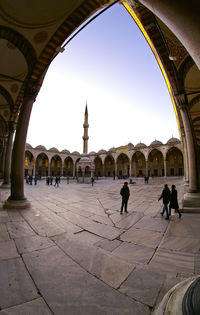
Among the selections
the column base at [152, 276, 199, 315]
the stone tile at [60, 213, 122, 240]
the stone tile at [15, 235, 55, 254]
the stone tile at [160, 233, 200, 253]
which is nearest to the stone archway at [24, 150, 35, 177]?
the stone tile at [60, 213, 122, 240]

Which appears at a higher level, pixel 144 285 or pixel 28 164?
pixel 28 164

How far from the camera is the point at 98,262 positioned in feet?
6.75

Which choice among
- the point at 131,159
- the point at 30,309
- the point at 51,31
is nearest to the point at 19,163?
the point at 30,309

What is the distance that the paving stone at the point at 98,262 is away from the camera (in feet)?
5.71

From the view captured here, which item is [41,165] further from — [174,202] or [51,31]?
[174,202]

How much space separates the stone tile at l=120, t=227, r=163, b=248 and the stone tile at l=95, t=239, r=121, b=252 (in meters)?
0.25

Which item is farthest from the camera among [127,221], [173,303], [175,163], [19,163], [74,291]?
[175,163]

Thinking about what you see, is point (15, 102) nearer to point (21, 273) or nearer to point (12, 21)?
point (12, 21)

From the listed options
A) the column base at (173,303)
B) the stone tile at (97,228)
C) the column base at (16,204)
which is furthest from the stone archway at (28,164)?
the column base at (173,303)

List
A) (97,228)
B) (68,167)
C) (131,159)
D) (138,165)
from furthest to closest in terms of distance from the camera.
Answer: (68,167), (138,165), (131,159), (97,228)

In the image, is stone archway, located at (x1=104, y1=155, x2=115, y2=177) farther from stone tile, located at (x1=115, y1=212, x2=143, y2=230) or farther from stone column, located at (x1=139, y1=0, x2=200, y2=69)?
stone column, located at (x1=139, y1=0, x2=200, y2=69)

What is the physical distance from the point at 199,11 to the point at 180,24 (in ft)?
0.57

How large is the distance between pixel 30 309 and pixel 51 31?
26.1 ft

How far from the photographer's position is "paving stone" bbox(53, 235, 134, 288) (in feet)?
5.71
